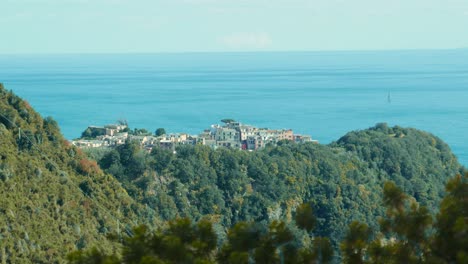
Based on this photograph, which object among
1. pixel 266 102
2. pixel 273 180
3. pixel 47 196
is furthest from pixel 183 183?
pixel 266 102

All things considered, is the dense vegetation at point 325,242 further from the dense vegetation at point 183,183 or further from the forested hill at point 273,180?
the forested hill at point 273,180

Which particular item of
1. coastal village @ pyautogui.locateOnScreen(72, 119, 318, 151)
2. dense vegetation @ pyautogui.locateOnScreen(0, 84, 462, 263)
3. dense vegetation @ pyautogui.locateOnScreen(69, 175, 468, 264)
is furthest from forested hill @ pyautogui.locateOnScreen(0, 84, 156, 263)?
coastal village @ pyautogui.locateOnScreen(72, 119, 318, 151)

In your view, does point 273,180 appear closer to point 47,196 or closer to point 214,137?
point 47,196

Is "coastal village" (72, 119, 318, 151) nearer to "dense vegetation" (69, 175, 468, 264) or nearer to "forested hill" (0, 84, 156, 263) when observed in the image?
"forested hill" (0, 84, 156, 263)

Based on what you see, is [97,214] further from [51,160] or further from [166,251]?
[166,251]

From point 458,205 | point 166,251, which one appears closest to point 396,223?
point 458,205

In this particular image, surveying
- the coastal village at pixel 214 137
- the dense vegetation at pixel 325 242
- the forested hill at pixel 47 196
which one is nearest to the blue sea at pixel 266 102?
the coastal village at pixel 214 137

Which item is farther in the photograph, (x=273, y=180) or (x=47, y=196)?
(x=273, y=180)
